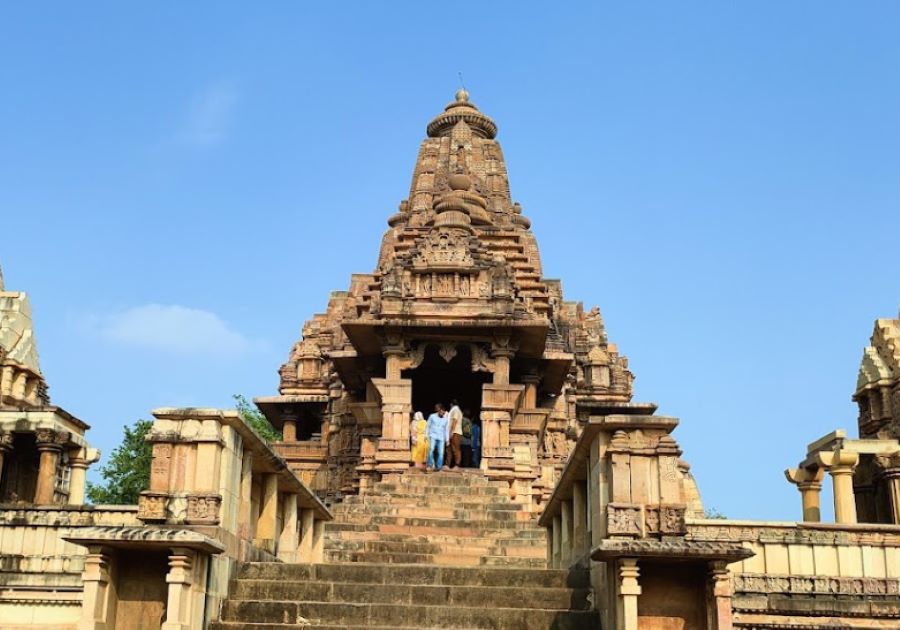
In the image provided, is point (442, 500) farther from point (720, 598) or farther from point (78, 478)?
point (78, 478)

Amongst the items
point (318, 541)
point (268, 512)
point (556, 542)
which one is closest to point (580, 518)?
point (556, 542)

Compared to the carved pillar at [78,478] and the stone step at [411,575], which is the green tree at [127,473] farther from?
the stone step at [411,575]

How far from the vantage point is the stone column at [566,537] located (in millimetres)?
11848

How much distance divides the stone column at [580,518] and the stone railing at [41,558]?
17.4 feet

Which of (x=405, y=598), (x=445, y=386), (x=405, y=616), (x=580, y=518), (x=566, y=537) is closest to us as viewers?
(x=405, y=616)

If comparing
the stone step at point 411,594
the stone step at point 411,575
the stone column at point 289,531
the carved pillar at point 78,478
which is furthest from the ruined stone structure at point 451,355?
the stone step at point 411,594

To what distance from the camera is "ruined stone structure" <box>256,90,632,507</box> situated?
19.2 m

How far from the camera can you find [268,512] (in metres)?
11.7

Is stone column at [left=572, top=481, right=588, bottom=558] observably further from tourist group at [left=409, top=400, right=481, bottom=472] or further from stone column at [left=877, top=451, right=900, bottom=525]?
stone column at [left=877, top=451, right=900, bottom=525]

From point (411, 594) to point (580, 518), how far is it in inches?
88.5

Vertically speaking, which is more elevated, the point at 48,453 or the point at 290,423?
the point at 290,423

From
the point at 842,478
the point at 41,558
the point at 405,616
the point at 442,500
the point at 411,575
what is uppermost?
the point at 842,478

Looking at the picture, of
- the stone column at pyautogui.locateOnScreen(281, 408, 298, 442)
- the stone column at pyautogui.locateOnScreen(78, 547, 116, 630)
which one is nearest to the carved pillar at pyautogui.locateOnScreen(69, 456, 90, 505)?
the stone column at pyautogui.locateOnScreen(281, 408, 298, 442)

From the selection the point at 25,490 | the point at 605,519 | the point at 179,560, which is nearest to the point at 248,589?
the point at 179,560
